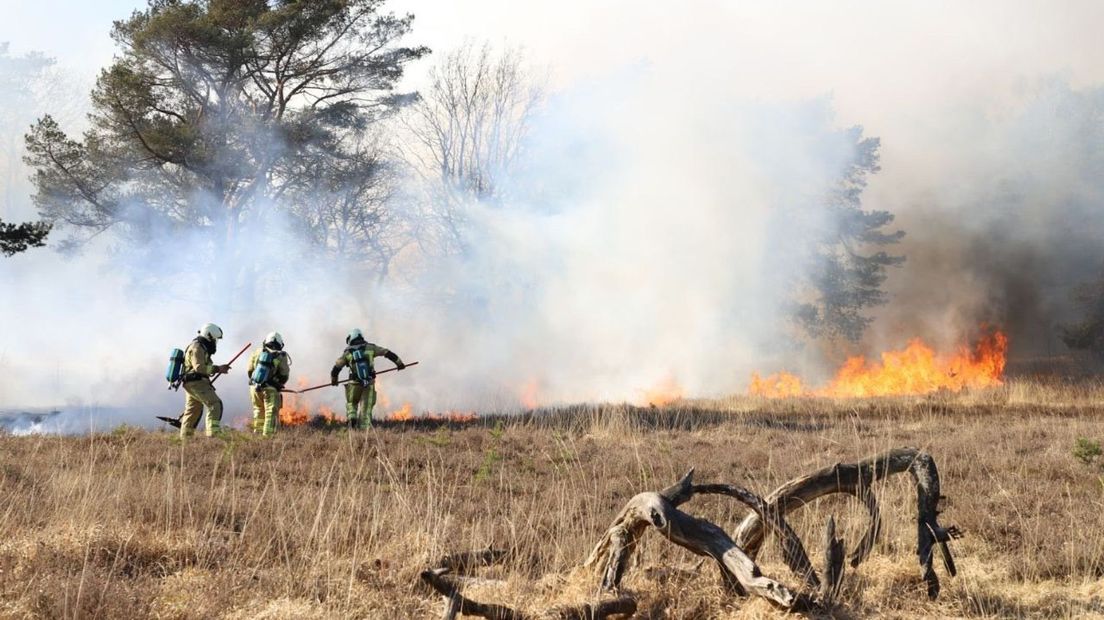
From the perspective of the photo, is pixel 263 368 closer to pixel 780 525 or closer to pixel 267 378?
pixel 267 378

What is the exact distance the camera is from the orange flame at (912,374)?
28.3m

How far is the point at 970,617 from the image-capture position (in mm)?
5340

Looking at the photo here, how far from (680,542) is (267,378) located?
11247 millimetres

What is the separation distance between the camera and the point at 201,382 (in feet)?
47.5

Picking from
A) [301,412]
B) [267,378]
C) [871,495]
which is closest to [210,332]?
[267,378]

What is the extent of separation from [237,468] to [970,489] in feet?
25.9

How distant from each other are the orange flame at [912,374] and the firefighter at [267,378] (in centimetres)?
1603

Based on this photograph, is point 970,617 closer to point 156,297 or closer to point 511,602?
point 511,602

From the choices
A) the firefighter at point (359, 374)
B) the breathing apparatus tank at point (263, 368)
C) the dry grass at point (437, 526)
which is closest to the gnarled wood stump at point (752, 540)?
the dry grass at point (437, 526)

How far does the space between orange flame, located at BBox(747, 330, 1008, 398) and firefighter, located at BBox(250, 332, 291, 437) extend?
16.0 metres

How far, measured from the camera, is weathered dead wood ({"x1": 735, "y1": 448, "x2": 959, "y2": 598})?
5.14m

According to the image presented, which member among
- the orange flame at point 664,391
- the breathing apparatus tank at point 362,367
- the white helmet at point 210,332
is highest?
the white helmet at point 210,332

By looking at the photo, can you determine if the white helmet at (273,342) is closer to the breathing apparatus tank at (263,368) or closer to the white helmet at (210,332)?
the breathing apparatus tank at (263,368)

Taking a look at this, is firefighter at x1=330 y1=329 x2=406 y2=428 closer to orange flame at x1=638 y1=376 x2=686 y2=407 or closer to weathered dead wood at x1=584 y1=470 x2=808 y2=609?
weathered dead wood at x1=584 y1=470 x2=808 y2=609
